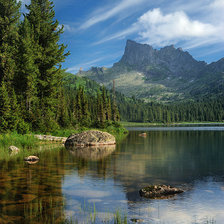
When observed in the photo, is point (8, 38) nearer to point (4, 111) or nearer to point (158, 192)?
point (4, 111)

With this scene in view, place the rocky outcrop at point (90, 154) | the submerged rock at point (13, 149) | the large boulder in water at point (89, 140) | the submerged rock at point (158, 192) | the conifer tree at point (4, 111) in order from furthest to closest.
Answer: the large boulder in water at point (89, 140), the conifer tree at point (4, 111), the submerged rock at point (13, 149), the rocky outcrop at point (90, 154), the submerged rock at point (158, 192)

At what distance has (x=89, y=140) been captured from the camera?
1400 inches

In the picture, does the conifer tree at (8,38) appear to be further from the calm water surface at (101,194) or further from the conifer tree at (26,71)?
the calm water surface at (101,194)

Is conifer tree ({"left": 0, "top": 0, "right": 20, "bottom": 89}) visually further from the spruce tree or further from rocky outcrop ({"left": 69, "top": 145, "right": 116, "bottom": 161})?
rocky outcrop ({"left": 69, "top": 145, "right": 116, "bottom": 161})

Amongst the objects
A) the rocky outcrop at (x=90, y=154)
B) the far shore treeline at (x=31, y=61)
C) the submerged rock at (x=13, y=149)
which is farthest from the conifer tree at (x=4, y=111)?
the rocky outcrop at (x=90, y=154)

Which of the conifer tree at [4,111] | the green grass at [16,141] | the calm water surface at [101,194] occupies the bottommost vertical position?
A: the calm water surface at [101,194]

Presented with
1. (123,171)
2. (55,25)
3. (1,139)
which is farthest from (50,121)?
(123,171)

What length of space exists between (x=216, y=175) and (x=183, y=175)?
206 centimetres

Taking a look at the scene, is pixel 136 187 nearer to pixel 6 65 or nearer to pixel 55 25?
pixel 6 65

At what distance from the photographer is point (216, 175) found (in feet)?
51.8

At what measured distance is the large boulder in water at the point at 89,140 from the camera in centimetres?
3500

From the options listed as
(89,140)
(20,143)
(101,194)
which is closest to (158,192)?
(101,194)

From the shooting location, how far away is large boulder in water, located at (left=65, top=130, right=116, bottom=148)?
115ft

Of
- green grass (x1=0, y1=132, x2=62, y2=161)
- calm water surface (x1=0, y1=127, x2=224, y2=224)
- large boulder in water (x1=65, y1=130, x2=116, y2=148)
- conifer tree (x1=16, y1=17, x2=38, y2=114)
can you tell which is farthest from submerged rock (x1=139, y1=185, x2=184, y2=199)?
conifer tree (x1=16, y1=17, x2=38, y2=114)
